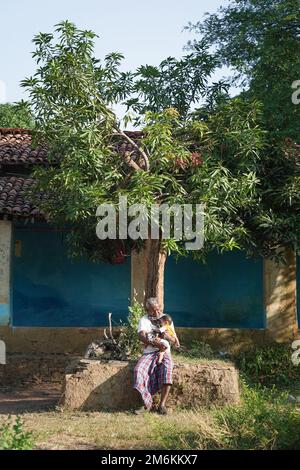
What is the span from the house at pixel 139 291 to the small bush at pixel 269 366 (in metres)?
0.47

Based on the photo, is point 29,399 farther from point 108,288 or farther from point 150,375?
point 108,288

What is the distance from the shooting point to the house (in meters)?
11.9

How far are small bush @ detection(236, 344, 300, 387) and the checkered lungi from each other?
261 centimetres

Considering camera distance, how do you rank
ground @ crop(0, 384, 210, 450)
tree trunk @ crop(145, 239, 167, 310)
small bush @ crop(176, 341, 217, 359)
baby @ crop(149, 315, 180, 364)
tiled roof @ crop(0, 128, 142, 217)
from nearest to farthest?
ground @ crop(0, 384, 210, 450) < baby @ crop(149, 315, 180, 364) < small bush @ crop(176, 341, 217, 359) < tree trunk @ crop(145, 239, 167, 310) < tiled roof @ crop(0, 128, 142, 217)

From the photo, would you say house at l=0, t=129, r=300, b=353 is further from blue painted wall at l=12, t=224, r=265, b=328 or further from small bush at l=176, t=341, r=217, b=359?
small bush at l=176, t=341, r=217, b=359

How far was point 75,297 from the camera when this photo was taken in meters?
11.9

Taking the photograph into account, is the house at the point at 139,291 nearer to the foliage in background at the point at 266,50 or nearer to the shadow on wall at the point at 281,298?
the shadow on wall at the point at 281,298

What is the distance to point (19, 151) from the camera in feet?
43.1

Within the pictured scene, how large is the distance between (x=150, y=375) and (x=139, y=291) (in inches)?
147

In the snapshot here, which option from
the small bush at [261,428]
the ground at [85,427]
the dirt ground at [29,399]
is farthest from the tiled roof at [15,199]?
the small bush at [261,428]

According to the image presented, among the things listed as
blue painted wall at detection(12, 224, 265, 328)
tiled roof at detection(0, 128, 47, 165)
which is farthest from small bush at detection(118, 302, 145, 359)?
tiled roof at detection(0, 128, 47, 165)

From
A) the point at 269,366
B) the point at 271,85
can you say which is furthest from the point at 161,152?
the point at 269,366

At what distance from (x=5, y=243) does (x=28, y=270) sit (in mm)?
647

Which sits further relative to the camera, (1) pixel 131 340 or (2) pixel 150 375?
(1) pixel 131 340
